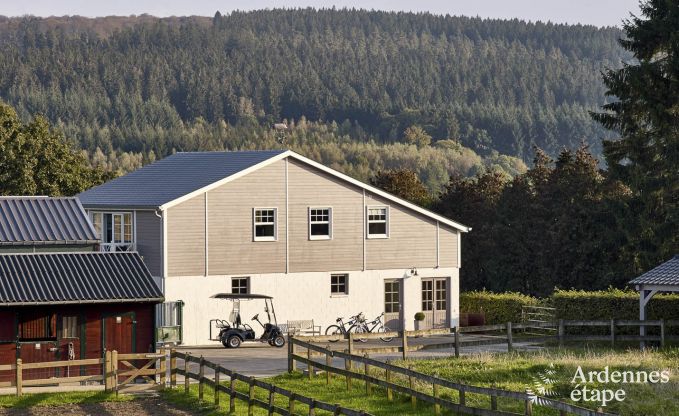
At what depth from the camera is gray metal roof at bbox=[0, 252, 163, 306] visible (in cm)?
3355

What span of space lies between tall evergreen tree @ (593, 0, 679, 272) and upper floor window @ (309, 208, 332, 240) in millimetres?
15118

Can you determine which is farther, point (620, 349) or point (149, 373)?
point (620, 349)

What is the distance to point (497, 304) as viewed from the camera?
5312 cm

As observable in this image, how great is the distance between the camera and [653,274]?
4112 centimetres

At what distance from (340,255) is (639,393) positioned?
23278 millimetres

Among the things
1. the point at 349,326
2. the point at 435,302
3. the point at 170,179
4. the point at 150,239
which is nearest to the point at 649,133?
the point at 435,302

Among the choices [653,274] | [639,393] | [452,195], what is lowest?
[639,393]

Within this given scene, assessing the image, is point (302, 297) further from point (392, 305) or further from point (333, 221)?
point (392, 305)

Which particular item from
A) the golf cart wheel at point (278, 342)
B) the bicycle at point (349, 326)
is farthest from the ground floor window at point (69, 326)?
the bicycle at point (349, 326)

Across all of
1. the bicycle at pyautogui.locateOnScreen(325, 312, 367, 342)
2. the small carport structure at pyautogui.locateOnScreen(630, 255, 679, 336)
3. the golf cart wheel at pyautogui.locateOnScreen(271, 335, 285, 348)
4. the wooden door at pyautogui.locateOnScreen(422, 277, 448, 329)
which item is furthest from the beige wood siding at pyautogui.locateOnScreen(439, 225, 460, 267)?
the small carport structure at pyautogui.locateOnScreen(630, 255, 679, 336)

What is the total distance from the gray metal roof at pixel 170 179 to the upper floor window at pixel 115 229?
438 millimetres

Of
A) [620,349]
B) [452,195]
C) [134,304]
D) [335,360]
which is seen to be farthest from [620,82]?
[134,304]

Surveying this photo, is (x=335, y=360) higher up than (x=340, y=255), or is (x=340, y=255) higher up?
(x=340, y=255)

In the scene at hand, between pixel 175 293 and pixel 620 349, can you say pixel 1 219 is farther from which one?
pixel 620 349
